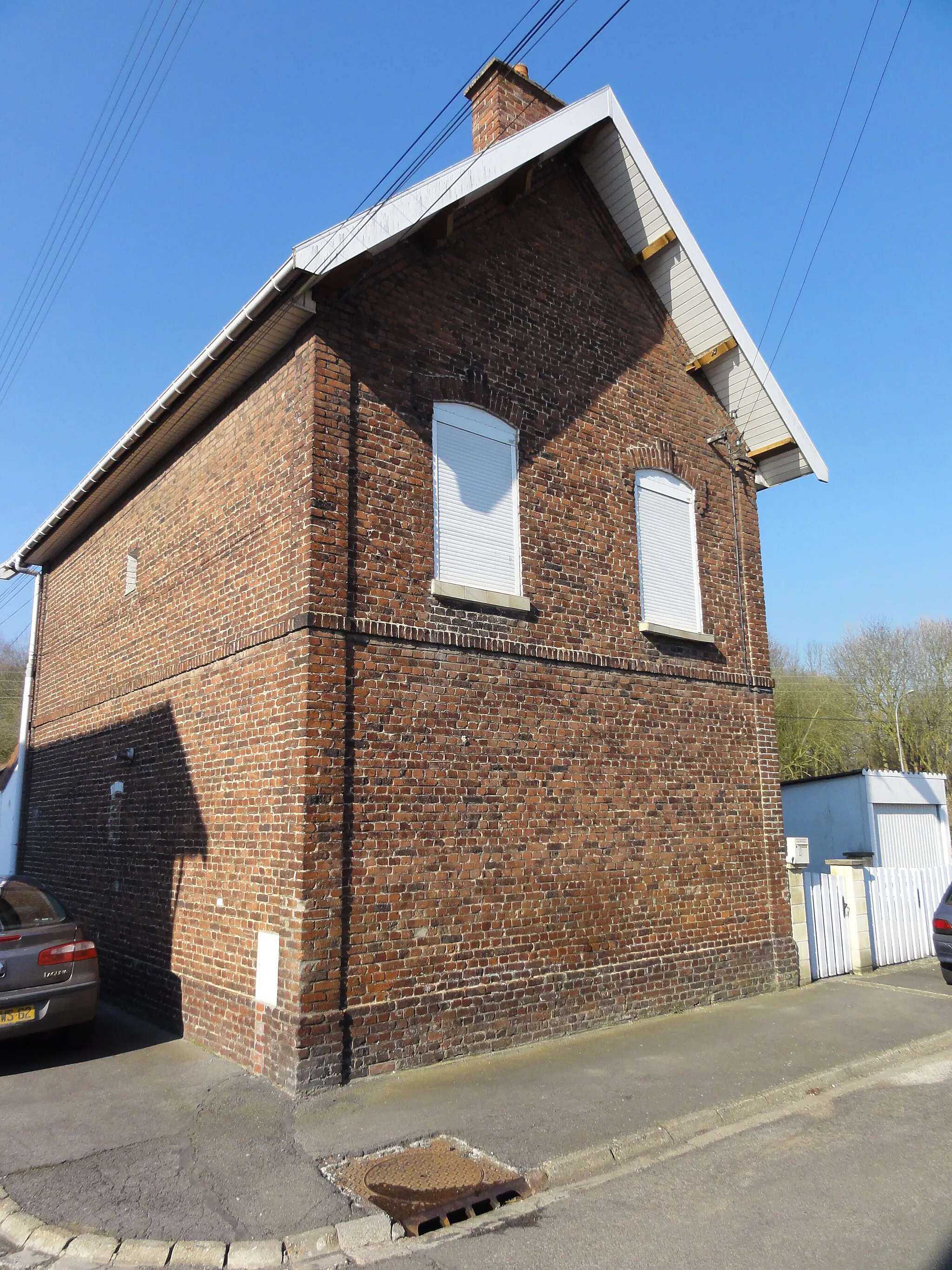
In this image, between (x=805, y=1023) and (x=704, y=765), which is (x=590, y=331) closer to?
(x=704, y=765)

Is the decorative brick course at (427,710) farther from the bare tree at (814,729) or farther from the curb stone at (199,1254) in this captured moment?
the bare tree at (814,729)

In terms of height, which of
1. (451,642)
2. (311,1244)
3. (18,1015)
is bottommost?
(311,1244)

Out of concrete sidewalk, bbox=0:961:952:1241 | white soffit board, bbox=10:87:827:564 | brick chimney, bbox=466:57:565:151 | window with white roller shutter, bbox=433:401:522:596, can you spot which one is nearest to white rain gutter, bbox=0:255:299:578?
white soffit board, bbox=10:87:827:564

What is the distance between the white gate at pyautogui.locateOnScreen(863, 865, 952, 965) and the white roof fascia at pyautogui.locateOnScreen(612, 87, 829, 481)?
225 inches

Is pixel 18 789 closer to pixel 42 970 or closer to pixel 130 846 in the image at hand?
pixel 130 846

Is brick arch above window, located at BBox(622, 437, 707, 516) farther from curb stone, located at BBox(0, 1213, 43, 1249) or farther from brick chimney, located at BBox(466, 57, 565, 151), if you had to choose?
curb stone, located at BBox(0, 1213, 43, 1249)

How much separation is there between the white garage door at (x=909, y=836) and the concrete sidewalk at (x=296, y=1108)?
24.2ft

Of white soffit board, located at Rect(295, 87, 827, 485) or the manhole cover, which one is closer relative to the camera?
the manhole cover

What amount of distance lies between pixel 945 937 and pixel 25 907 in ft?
32.7

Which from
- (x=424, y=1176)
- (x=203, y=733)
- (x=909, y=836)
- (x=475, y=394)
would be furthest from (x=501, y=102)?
(x=909, y=836)

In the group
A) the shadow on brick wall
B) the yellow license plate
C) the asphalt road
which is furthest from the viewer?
the shadow on brick wall

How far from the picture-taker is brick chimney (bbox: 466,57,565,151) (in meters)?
10.6

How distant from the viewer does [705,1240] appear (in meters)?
4.61

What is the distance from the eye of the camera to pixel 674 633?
10516mm
